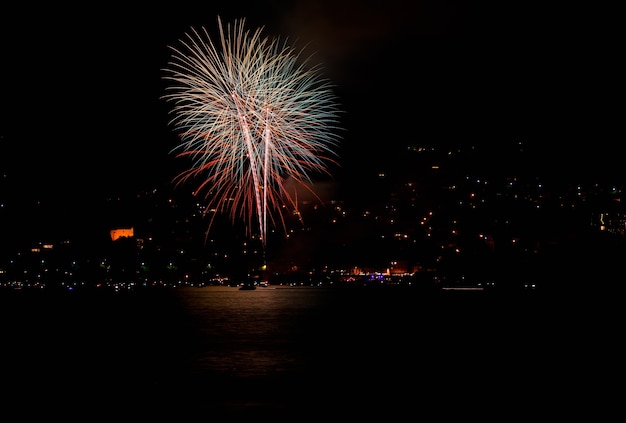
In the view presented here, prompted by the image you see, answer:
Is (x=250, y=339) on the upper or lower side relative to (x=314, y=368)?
upper

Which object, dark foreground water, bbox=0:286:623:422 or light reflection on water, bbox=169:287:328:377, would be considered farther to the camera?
light reflection on water, bbox=169:287:328:377

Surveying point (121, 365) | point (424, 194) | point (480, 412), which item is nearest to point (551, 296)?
point (121, 365)

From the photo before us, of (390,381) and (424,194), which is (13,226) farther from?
(390,381)

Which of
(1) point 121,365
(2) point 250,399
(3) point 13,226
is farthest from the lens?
(3) point 13,226

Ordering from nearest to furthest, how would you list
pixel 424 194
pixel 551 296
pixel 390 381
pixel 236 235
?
pixel 390 381
pixel 551 296
pixel 236 235
pixel 424 194

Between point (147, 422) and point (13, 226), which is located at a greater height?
point (13, 226)

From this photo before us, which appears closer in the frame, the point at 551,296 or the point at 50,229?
the point at 551,296

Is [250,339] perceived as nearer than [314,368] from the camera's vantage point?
No

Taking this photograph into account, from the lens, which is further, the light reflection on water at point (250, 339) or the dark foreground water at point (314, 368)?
the light reflection on water at point (250, 339)
